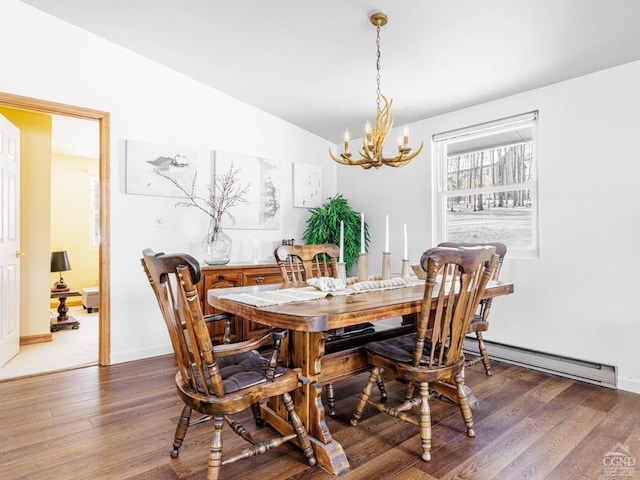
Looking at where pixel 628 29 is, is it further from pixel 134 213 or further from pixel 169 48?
pixel 134 213

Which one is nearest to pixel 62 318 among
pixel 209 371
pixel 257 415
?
pixel 257 415

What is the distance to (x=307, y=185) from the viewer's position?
476 centimetres

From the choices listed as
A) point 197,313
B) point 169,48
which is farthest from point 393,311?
point 169,48

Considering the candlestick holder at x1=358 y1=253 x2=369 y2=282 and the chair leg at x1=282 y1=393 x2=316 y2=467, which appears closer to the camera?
the chair leg at x1=282 y1=393 x2=316 y2=467

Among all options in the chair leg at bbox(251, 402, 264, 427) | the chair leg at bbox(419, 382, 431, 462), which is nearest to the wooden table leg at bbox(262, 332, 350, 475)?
the chair leg at bbox(251, 402, 264, 427)

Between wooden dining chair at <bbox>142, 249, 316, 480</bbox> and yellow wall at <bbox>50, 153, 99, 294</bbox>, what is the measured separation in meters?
5.51

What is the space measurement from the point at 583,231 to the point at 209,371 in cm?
295

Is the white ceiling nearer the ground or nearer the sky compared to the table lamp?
nearer the sky

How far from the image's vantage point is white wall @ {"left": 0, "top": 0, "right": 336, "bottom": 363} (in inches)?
117

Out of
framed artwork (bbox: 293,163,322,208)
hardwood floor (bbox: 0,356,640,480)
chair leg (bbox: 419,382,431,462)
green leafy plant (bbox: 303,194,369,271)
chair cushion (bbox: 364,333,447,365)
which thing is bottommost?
hardwood floor (bbox: 0,356,640,480)

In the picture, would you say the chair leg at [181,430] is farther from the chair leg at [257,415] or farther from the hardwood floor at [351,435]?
the chair leg at [257,415]

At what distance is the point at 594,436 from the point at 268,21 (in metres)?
3.35

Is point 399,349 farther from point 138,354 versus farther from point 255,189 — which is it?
point 255,189

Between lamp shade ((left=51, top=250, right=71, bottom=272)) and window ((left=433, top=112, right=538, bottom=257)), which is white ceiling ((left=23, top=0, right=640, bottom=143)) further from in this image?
lamp shade ((left=51, top=250, right=71, bottom=272))
